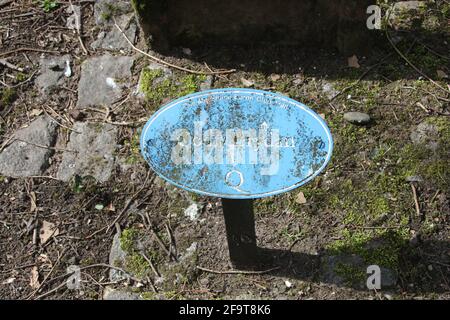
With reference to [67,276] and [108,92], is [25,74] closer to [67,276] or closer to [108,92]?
[108,92]

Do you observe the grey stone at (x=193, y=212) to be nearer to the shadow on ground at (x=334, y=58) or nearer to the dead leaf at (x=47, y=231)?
the dead leaf at (x=47, y=231)

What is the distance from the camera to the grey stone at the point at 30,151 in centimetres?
407

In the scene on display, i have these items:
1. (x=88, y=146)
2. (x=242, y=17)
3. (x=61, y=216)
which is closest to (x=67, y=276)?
(x=61, y=216)

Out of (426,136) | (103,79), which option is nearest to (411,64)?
(426,136)

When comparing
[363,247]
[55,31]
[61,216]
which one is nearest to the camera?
[363,247]

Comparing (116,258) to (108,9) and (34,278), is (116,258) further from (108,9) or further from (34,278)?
(108,9)

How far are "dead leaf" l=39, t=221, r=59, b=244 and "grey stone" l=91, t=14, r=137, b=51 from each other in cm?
142

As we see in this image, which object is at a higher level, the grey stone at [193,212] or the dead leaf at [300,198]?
the dead leaf at [300,198]

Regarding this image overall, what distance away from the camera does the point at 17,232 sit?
3.78 metres

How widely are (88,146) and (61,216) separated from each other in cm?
51

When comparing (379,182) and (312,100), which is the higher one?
(312,100)

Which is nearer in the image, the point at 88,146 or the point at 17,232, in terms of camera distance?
the point at 17,232

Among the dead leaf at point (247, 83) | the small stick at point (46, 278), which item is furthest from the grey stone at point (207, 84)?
the small stick at point (46, 278)

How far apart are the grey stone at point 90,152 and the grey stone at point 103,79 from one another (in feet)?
0.69
